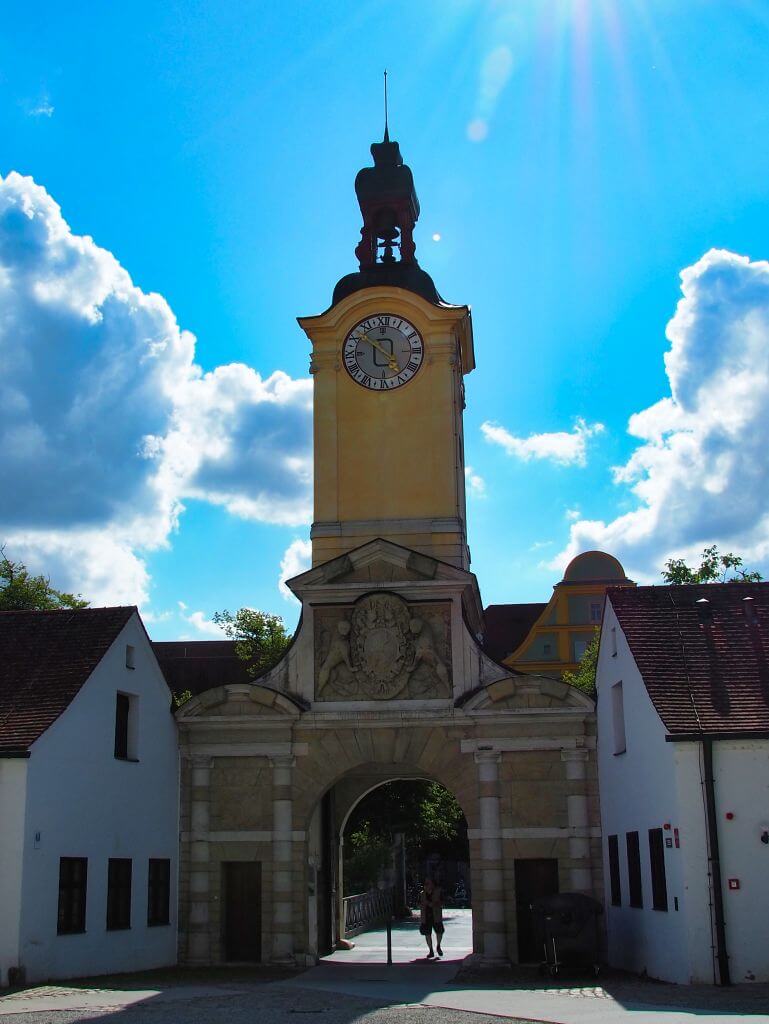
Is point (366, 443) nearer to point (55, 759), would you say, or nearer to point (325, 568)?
point (325, 568)

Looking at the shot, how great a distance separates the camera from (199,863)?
2728 cm

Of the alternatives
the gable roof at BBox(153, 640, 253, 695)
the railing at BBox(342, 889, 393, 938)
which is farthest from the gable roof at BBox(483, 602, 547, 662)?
the railing at BBox(342, 889, 393, 938)

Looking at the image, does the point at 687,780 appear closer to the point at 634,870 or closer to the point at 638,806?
the point at 638,806

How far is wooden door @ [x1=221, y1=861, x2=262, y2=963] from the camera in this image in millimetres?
27000

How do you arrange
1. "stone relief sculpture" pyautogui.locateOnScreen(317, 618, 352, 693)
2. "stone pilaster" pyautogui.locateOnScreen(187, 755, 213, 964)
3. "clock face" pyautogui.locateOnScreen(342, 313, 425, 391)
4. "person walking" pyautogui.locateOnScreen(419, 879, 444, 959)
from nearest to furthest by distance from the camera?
"stone pilaster" pyautogui.locateOnScreen(187, 755, 213, 964) → "stone relief sculpture" pyautogui.locateOnScreen(317, 618, 352, 693) → "person walking" pyautogui.locateOnScreen(419, 879, 444, 959) → "clock face" pyautogui.locateOnScreen(342, 313, 425, 391)

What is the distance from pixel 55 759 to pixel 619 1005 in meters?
11.0

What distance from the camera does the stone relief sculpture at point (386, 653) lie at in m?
27.4

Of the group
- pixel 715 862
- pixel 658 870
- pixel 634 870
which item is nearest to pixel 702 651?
pixel 658 870

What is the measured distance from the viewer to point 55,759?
22844 mm

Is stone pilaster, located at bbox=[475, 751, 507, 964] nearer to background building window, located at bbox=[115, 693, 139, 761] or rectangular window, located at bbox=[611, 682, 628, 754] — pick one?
rectangular window, located at bbox=[611, 682, 628, 754]

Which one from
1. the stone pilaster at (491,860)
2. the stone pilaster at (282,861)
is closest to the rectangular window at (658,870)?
the stone pilaster at (491,860)

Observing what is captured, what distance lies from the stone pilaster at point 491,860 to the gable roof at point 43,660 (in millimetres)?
8346

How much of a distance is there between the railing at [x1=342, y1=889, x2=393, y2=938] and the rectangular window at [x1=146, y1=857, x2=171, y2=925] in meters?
8.37

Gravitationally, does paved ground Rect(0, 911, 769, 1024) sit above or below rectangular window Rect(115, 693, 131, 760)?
below
